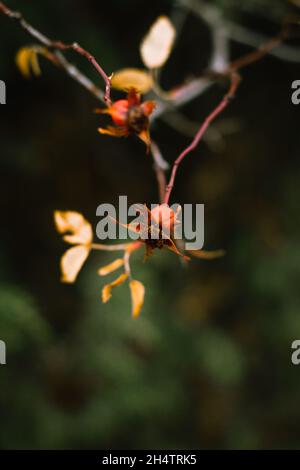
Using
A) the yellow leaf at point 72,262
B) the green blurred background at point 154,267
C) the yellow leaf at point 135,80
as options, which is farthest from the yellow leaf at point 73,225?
the green blurred background at point 154,267

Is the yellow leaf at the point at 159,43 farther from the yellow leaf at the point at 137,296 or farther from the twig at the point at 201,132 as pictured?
the yellow leaf at the point at 137,296

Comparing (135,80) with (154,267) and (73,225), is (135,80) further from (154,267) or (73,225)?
(154,267)

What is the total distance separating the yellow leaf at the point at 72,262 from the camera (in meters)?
0.38

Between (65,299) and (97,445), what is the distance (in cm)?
49

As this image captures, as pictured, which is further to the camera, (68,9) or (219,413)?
(219,413)

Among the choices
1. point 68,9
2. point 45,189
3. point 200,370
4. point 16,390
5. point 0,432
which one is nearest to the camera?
point 0,432

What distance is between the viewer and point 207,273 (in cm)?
154

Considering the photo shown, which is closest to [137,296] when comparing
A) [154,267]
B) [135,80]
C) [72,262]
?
[72,262]

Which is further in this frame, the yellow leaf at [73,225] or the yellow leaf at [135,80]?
the yellow leaf at [135,80]

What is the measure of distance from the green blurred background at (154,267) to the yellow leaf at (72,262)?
52 cm

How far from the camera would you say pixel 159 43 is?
471 mm

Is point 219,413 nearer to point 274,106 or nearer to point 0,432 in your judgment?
point 0,432

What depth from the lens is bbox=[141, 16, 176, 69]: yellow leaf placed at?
0.47m

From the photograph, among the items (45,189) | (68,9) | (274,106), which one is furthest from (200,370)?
(68,9)
